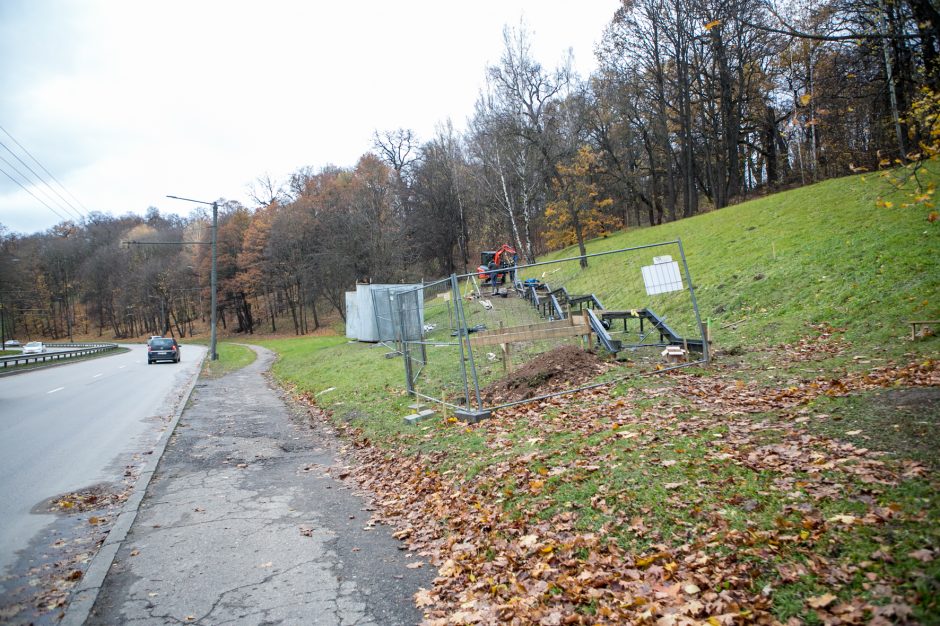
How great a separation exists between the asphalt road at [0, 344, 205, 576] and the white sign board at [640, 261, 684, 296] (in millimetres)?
9450

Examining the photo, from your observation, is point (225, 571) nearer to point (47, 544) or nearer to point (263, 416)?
point (47, 544)

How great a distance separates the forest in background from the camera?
27812 mm

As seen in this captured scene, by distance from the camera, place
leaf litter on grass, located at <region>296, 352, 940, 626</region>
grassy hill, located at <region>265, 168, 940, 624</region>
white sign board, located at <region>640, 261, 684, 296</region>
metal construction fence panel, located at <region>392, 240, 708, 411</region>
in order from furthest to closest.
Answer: white sign board, located at <region>640, 261, 684, 296</region> < metal construction fence panel, located at <region>392, 240, 708, 411</region> < grassy hill, located at <region>265, 168, 940, 624</region> < leaf litter on grass, located at <region>296, 352, 940, 626</region>

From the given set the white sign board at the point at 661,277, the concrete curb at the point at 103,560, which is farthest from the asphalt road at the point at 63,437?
the white sign board at the point at 661,277

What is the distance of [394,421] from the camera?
10.2m

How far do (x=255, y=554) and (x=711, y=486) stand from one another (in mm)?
4343

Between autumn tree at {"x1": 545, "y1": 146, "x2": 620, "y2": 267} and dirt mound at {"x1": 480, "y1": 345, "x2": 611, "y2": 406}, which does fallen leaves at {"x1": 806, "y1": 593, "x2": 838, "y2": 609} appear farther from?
autumn tree at {"x1": 545, "y1": 146, "x2": 620, "y2": 267}

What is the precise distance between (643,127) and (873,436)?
41.3 m

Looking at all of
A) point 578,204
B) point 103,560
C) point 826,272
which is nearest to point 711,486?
point 103,560

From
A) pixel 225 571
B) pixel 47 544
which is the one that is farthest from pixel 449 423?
pixel 47 544

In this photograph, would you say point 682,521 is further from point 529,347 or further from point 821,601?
point 529,347

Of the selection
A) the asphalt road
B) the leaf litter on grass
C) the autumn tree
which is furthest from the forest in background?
the asphalt road

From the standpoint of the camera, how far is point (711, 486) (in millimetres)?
4637

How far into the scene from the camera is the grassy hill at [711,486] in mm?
3309
